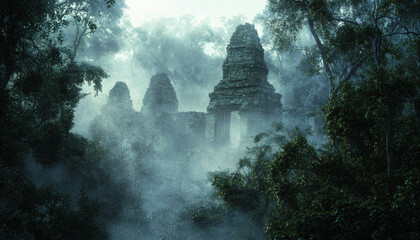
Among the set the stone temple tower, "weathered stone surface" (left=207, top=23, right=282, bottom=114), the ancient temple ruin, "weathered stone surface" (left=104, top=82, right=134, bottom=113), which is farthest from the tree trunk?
"weathered stone surface" (left=104, top=82, right=134, bottom=113)

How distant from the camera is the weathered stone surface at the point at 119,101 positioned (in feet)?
74.2

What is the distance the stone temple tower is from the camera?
52.8 ft

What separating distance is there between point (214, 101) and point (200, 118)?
7.33 feet

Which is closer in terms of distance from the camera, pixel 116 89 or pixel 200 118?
pixel 200 118

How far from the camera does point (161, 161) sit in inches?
707

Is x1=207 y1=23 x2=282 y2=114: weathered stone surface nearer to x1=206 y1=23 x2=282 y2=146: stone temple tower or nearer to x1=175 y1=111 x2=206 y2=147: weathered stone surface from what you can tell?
x1=206 y1=23 x2=282 y2=146: stone temple tower

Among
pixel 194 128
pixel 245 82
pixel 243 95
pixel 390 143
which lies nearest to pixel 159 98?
pixel 194 128

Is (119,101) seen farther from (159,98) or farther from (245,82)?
(245,82)

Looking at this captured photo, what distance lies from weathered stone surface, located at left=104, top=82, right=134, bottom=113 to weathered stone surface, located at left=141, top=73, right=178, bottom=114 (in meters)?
1.18

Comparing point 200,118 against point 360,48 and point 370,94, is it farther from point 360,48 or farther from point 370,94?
point 370,94

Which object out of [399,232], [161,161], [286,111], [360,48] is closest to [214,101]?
[161,161]

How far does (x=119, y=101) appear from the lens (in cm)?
2291

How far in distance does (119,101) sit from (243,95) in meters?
9.78

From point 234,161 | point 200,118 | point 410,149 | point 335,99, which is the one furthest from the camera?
point 200,118
